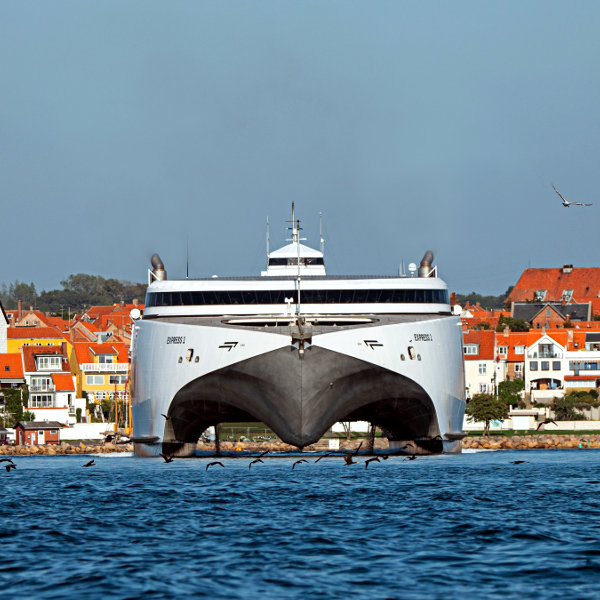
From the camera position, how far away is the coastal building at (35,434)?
103 metres

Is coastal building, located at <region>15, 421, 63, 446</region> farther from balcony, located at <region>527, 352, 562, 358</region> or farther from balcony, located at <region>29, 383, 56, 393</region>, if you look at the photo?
balcony, located at <region>527, 352, 562, 358</region>

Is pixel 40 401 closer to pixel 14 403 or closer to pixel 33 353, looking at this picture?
pixel 14 403

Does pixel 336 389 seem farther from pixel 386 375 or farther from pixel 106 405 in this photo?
pixel 106 405

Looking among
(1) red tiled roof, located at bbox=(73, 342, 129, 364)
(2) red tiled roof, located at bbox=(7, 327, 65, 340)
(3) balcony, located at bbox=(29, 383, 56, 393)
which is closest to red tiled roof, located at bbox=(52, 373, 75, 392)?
(3) balcony, located at bbox=(29, 383, 56, 393)

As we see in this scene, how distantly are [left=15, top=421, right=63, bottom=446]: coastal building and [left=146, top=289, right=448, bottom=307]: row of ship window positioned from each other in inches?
1662

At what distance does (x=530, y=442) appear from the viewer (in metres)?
99.2

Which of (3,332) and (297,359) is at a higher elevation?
(3,332)

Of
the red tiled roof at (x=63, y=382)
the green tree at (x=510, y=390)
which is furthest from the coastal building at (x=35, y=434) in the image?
the green tree at (x=510, y=390)

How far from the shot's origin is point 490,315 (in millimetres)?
191500

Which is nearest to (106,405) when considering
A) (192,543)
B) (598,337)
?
(598,337)

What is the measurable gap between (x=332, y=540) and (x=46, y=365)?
90.7m

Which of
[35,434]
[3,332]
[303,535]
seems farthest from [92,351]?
[303,535]

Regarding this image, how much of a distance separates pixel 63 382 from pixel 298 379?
6577 centimetres

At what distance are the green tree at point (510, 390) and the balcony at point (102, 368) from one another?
34906mm
